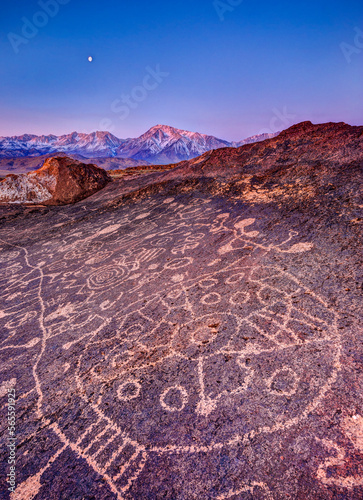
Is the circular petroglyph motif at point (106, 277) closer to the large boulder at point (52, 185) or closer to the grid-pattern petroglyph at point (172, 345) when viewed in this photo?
the grid-pattern petroglyph at point (172, 345)

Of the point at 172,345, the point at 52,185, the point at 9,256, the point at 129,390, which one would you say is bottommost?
the point at 9,256

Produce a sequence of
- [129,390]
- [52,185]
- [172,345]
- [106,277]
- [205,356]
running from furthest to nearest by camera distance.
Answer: [52,185]
[106,277]
[172,345]
[205,356]
[129,390]

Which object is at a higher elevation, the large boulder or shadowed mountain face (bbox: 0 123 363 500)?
the large boulder

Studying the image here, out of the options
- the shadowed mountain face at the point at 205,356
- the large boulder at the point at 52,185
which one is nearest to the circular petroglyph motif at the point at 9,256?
the shadowed mountain face at the point at 205,356

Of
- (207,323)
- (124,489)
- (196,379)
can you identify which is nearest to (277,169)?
(207,323)

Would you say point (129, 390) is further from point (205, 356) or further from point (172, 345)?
point (205, 356)

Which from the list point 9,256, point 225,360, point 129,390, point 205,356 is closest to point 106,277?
point 129,390

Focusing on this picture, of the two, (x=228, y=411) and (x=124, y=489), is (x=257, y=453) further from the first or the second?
(x=124, y=489)

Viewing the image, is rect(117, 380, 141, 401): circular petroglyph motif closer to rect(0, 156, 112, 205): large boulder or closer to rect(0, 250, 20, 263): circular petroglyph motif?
rect(0, 250, 20, 263): circular petroglyph motif

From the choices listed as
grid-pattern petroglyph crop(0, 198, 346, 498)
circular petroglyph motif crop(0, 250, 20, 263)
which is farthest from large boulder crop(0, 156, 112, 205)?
grid-pattern petroglyph crop(0, 198, 346, 498)
